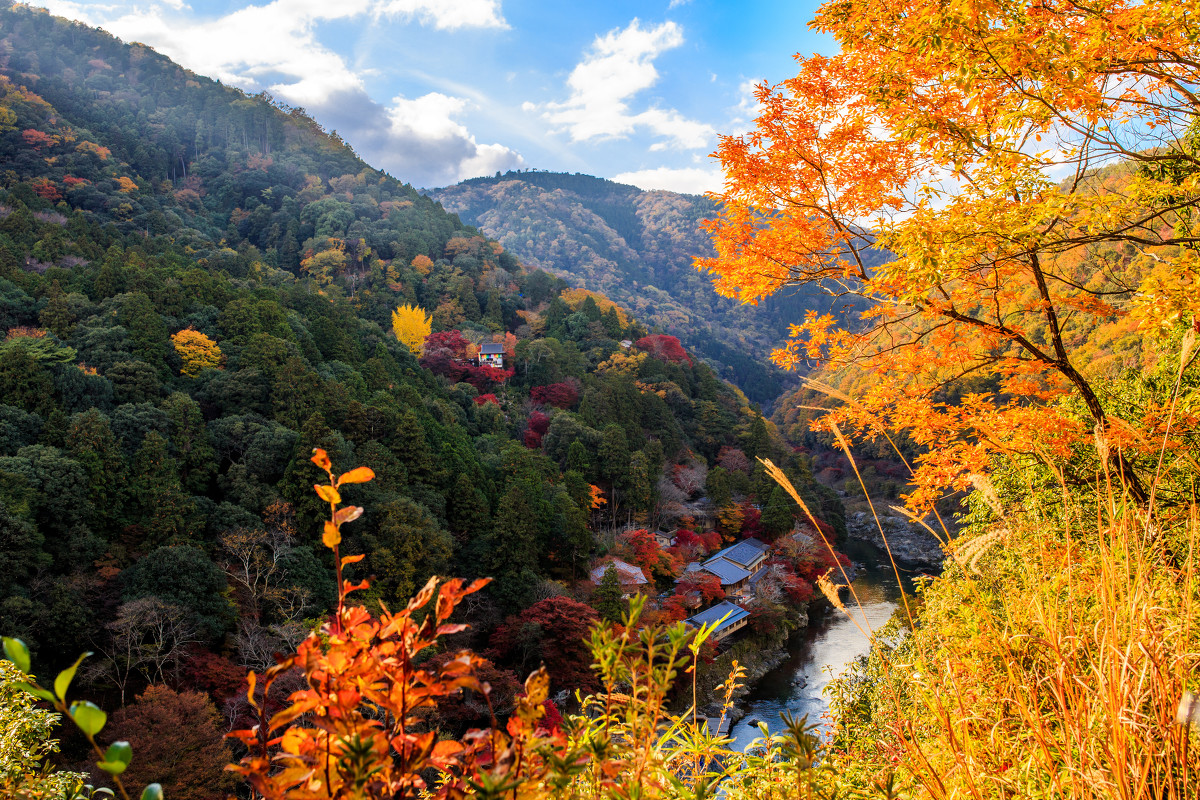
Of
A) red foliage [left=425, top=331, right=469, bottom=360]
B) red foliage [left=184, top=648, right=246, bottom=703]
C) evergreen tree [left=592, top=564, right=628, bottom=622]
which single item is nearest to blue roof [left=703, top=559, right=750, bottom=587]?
evergreen tree [left=592, top=564, right=628, bottom=622]

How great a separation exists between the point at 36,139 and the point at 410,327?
51.9ft

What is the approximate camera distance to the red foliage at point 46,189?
63.8 feet

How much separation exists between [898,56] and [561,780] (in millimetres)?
3475

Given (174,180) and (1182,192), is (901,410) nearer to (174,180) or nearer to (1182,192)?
(1182,192)

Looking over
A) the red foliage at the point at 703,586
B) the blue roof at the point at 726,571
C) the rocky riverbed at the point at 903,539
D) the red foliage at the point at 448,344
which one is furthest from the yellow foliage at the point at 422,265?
the rocky riverbed at the point at 903,539

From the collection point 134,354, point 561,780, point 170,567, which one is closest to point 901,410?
point 561,780

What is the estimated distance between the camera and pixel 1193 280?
2312 mm

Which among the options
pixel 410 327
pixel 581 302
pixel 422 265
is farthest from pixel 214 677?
pixel 581 302

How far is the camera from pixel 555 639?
1096 cm

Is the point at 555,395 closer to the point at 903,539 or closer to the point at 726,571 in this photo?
the point at 726,571

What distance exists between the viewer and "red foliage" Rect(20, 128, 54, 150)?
21.6m

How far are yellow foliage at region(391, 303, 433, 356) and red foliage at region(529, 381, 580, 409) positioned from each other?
215 inches

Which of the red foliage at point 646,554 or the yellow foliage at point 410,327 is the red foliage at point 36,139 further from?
the red foliage at point 646,554

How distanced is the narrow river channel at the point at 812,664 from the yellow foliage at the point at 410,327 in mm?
17757
